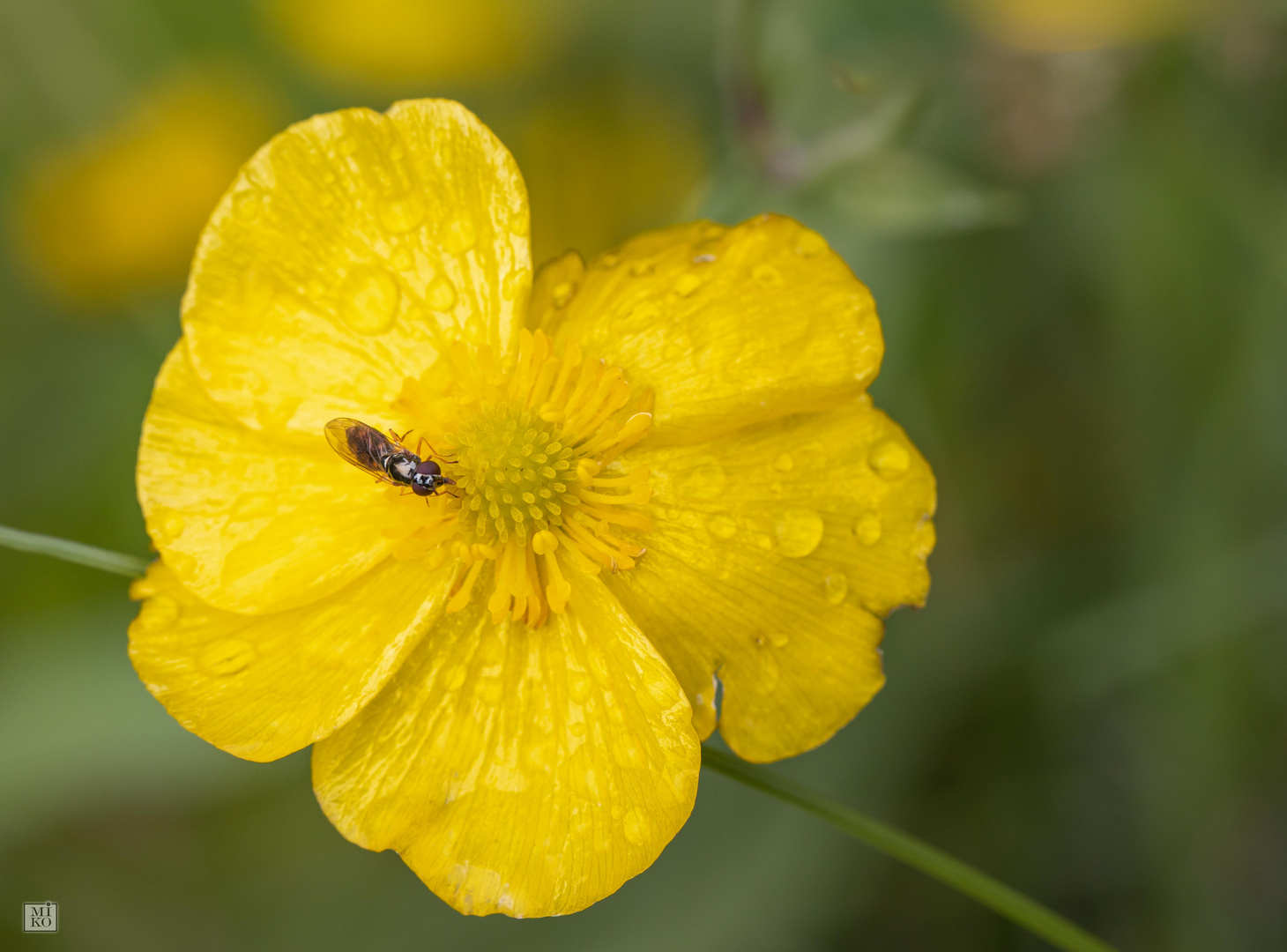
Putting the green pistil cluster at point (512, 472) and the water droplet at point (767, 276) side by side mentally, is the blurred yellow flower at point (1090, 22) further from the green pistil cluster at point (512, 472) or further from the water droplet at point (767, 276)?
the green pistil cluster at point (512, 472)

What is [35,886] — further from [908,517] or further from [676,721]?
[908,517]

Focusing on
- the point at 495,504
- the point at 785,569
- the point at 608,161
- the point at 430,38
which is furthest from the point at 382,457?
the point at 430,38

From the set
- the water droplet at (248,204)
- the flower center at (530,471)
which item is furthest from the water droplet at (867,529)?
the water droplet at (248,204)

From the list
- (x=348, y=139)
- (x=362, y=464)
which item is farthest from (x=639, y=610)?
(x=348, y=139)

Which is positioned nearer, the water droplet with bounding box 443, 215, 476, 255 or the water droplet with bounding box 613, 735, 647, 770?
the water droplet with bounding box 613, 735, 647, 770

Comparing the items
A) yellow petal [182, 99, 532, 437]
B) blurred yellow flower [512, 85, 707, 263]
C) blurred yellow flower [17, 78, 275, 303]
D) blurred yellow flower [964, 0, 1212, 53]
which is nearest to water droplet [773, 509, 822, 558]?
yellow petal [182, 99, 532, 437]

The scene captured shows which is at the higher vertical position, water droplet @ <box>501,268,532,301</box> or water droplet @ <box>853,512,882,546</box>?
water droplet @ <box>501,268,532,301</box>

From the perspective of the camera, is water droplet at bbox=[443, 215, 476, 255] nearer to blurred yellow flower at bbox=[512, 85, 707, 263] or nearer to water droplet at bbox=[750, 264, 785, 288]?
water droplet at bbox=[750, 264, 785, 288]
